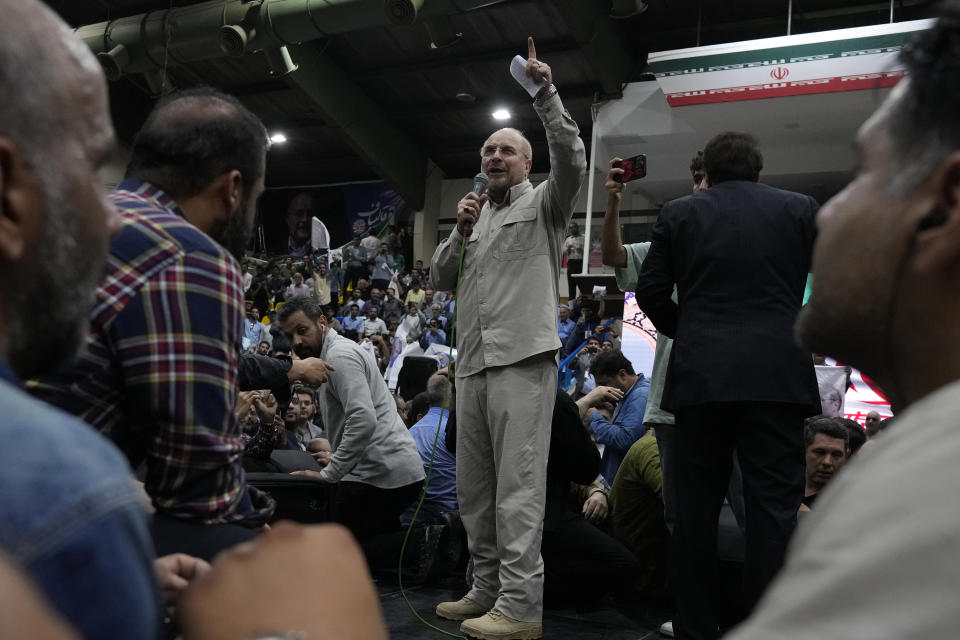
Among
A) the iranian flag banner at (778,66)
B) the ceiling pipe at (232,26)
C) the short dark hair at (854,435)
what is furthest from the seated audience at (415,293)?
the short dark hair at (854,435)

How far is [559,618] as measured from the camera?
105 inches

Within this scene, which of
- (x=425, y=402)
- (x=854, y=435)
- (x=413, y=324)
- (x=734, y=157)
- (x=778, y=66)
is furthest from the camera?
(x=413, y=324)

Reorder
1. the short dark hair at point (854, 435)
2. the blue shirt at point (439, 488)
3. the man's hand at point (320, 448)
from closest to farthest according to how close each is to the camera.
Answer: the short dark hair at point (854, 435) < the blue shirt at point (439, 488) < the man's hand at point (320, 448)

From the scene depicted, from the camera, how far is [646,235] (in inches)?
372

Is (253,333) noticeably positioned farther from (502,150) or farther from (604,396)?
(502,150)

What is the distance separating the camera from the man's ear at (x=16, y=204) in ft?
1.54

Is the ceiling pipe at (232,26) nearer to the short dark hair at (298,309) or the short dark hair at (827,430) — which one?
the short dark hair at (298,309)

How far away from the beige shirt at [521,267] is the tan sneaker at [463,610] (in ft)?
2.24

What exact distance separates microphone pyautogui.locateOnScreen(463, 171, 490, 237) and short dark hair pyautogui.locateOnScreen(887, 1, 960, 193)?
214 cm

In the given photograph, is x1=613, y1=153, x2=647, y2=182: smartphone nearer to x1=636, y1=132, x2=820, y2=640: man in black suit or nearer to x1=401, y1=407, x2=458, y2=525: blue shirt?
x1=636, y1=132, x2=820, y2=640: man in black suit

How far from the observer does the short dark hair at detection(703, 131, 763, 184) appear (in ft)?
7.24

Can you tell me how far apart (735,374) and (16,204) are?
172 cm

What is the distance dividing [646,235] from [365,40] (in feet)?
14.2

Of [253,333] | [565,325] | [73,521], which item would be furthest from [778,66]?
[73,521]
